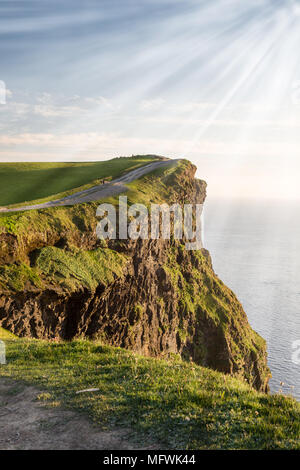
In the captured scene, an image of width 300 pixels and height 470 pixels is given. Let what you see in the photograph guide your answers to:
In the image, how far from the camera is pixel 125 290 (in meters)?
42.7

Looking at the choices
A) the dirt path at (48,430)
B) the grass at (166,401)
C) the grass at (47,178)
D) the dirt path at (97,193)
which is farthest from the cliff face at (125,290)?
the grass at (47,178)

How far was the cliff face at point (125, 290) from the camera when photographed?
28.3 meters

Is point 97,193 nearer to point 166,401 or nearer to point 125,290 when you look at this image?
point 125,290

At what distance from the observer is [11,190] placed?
51.7m

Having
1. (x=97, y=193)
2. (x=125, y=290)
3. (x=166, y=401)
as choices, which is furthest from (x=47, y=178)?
(x=166, y=401)

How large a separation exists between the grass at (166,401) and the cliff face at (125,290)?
5.25 metres

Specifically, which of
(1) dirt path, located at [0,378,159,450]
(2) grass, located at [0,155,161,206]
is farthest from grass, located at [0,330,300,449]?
(2) grass, located at [0,155,161,206]

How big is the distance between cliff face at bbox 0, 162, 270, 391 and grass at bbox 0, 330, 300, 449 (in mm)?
5250

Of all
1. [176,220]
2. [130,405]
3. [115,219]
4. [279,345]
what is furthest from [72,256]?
[279,345]

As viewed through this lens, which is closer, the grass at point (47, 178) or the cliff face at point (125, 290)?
the cliff face at point (125, 290)

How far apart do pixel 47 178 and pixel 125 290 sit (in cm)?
2755

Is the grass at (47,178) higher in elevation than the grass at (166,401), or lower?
higher

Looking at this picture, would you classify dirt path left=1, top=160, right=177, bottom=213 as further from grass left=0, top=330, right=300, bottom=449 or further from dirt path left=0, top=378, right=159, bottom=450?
dirt path left=0, top=378, right=159, bottom=450

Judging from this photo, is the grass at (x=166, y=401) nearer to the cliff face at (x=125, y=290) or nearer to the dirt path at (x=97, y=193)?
the cliff face at (x=125, y=290)
